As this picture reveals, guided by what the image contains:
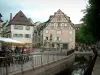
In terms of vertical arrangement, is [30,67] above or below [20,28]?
below

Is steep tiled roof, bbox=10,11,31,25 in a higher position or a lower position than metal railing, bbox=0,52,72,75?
higher

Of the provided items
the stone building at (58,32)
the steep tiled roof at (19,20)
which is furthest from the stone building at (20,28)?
the stone building at (58,32)

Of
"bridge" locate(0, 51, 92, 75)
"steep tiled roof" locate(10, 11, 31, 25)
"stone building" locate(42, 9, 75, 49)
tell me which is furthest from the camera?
"stone building" locate(42, 9, 75, 49)

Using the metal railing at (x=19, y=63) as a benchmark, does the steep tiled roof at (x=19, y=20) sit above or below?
above

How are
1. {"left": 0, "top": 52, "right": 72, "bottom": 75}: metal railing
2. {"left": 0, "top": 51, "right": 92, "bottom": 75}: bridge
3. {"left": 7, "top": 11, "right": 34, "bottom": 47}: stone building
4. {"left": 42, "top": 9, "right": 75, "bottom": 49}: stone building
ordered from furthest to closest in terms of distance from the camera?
{"left": 42, "top": 9, "right": 75, "bottom": 49}: stone building
{"left": 7, "top": 11, "right": 34, "bottom": 47}: stone building
{"left": 0, "top": 51, "right": 92, "bottom": 75}: bridge
{"left": 0, "top": 52, "right": 72, "bottom": 75}: metal railing

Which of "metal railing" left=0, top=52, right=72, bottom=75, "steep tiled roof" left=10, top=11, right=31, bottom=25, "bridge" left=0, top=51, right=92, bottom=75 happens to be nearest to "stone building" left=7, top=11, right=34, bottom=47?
"steep tiled roof" left=10, top=11, right=31, bottom=25

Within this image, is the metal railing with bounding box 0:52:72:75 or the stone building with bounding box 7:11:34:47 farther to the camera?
the stone building with bounding box 7:11:34:47

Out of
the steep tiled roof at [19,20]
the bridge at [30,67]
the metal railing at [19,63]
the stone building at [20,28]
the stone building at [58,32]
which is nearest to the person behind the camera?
the metal railing at [19,63]

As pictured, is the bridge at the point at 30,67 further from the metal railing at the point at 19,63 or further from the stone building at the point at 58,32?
the stone building at the point at 58,32

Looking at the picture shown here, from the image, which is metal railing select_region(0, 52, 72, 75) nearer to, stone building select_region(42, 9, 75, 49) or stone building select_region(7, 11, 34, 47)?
stone building select_region(7, 11, 34, 47)

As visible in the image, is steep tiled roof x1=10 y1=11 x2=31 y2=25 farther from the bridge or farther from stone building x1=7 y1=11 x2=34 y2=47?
the bridge

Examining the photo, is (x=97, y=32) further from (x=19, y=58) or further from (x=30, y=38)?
(x=30, y=38)

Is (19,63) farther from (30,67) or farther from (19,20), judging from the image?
(19,20)

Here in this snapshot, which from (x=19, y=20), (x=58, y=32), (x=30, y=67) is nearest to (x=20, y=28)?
(x=19, y=20)
